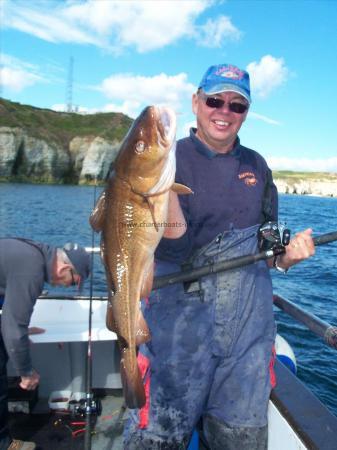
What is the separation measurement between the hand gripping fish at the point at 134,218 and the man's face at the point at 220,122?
92cm

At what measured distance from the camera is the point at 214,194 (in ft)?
9.85

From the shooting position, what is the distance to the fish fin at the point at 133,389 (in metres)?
2.59

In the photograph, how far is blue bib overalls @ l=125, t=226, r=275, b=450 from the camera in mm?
2857

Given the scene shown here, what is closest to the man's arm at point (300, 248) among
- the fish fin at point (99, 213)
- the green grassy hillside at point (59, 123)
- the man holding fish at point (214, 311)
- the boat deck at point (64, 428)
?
the man holding fish at point (214, 311)

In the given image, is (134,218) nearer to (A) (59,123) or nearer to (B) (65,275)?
(B) (65,275)

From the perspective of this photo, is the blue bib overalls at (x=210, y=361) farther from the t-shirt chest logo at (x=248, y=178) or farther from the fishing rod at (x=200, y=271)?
the t-shirt chest logo at (x=248, y=178)

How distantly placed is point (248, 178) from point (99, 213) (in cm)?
132

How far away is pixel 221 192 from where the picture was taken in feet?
Result: 9.91

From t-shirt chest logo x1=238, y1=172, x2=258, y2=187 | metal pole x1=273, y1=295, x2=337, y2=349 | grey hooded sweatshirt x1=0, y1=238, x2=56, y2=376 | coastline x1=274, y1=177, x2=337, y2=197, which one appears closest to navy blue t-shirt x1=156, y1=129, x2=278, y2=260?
t-shirt chest logo x1=238, y1=172, x2=258, y2=187

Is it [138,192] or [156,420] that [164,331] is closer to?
[156,420]

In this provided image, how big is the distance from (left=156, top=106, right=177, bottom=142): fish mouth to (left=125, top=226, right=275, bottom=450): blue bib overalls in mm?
1093

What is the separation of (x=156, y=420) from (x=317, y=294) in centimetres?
1205

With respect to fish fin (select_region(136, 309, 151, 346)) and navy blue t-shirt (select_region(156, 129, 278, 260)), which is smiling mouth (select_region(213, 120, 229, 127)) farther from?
fish fin (select_region(136, 309, 151, 346))

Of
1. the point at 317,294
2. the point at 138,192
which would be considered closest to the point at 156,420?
the point at 138,192
